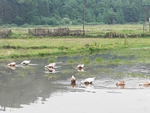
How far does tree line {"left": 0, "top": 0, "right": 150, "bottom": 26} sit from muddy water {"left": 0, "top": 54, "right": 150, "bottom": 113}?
200 feet

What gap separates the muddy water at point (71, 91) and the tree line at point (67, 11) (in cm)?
6097

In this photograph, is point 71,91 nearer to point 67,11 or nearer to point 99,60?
point 99,60

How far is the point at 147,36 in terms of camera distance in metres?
43.4

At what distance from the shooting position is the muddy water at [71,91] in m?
11.4

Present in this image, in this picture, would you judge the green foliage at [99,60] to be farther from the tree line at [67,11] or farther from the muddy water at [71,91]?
the tree line at [67,11]

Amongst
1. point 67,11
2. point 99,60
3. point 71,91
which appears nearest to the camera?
point 71,91

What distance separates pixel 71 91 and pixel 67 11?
3298 inches

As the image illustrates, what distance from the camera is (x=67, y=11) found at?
315 ft

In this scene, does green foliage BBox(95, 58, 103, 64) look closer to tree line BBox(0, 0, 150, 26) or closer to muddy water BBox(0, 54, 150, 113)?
muddy water BBox(0, 54, 150, 113)

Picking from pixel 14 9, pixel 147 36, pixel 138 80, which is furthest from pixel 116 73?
pixel 14 9

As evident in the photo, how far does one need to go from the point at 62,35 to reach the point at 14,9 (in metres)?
39.6

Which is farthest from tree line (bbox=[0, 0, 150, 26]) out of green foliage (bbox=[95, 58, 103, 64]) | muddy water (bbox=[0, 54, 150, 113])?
muddy water (bbox=[0, 54, 150, 113])

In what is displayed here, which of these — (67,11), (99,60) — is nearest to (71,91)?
(99,60)

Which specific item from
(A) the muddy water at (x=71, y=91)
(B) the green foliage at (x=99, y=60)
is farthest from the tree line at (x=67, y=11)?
(A) the muddy water at (x=71, y=91)
